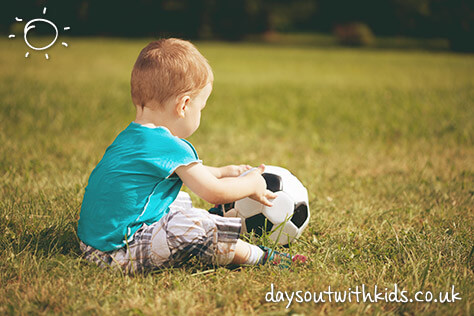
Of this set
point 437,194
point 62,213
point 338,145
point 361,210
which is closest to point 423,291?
point 361,210

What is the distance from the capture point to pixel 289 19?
5019cm

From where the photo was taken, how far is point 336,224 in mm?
2979

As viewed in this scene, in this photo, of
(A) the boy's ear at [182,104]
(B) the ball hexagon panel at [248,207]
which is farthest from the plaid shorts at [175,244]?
(A) the boy's ear at [182,104]

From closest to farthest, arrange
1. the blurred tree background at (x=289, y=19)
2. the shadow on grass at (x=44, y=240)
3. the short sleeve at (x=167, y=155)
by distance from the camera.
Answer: the short sleeve at (x=167, y=155) → the shadow on grass at (x=44, y=240) → the blurred tree background at (x=289, y=19)

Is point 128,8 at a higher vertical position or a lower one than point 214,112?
higher

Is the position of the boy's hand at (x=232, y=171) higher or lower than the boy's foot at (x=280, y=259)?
higher

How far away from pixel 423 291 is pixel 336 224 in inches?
37.1

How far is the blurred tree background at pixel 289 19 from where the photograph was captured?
36562 millimetres

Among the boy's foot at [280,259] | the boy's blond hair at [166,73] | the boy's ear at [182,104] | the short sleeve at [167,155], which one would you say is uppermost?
the boy's blond hair at [166,73]

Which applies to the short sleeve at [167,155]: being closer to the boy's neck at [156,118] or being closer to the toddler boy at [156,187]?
the toddler boy at [156,187]

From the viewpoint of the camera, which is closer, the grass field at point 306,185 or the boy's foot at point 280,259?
the grass field at point 306,185

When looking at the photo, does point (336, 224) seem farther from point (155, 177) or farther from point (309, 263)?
point (155, 177)

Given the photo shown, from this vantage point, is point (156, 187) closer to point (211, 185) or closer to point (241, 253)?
point (211, 185)

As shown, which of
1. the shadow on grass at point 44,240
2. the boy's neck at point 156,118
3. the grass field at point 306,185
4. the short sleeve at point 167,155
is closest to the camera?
the grass field at point 306,185
